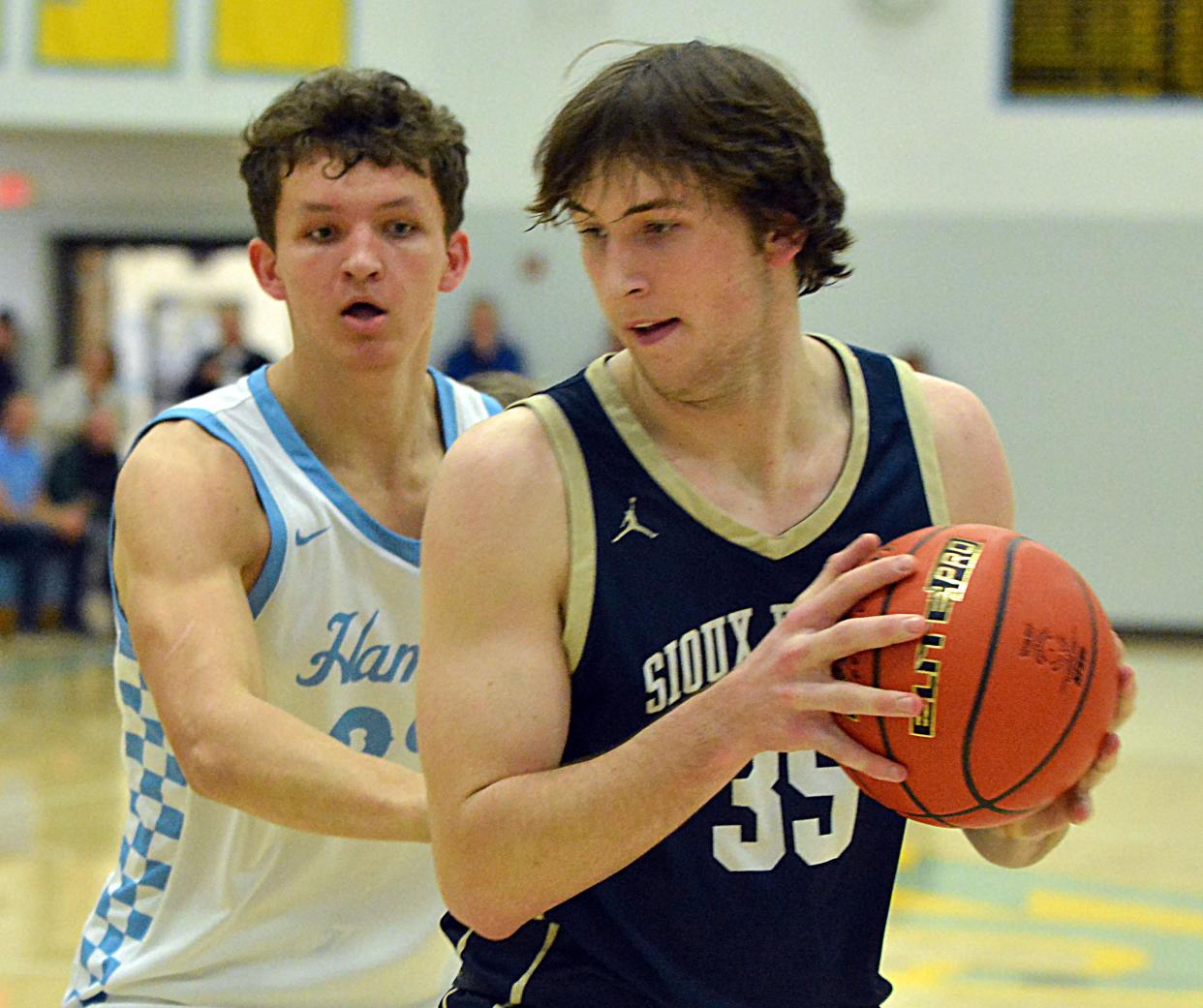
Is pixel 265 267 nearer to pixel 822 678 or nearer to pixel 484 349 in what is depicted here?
pixel 822 678

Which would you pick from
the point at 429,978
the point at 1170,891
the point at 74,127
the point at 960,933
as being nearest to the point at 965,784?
the point at 429,978

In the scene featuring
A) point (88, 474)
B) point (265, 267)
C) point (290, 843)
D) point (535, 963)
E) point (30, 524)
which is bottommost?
point (30, 524)

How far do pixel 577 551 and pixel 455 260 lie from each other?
47.7 inches

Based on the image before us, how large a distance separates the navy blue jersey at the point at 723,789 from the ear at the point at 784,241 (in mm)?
247

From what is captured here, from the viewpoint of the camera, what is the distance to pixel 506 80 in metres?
12.9

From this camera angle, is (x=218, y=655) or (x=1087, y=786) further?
(x=218, y=655)

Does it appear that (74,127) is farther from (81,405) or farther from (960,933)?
(960,933)

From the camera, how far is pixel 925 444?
213 centimetres

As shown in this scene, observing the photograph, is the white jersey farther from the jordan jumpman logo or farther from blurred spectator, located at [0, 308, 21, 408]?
blurred spectator, located at [0, 308, 21, 408]

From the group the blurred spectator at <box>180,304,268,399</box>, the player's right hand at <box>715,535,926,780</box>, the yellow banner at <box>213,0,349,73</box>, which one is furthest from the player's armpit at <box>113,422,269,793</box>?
the yellow banner at <box>213,0,349,73</box>

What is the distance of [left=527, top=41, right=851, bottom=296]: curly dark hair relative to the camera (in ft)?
6.31

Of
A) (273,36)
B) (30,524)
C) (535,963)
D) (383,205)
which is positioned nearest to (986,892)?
(383,205)

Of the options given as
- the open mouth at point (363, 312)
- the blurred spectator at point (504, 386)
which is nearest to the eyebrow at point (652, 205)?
the open mouth at point (363, 312)

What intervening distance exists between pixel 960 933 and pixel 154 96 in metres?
9.76
